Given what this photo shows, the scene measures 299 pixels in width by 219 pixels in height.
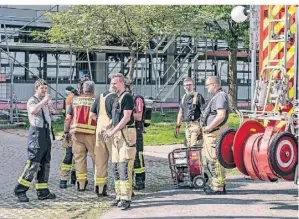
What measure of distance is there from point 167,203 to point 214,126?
47.1 inches

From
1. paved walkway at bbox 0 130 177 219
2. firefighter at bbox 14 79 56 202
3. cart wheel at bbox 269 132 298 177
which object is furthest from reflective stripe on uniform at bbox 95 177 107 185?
cart wheel at bbox 269 132 298 177

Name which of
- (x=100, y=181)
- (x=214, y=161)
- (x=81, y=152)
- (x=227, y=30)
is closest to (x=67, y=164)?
(x=81, y=152)

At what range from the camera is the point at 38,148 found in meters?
8.08

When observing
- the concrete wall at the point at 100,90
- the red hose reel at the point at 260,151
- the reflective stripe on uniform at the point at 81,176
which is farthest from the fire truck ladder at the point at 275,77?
the concrete wall at the point at 100,90

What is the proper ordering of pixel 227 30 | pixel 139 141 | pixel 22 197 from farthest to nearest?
pixel 227 30 → pixel 139 141 → pixel 22 197

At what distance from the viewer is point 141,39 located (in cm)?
1903

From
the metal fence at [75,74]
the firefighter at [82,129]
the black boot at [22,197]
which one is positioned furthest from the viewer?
the metal fence at [75,74]

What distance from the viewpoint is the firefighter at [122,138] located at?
7555 millimetres

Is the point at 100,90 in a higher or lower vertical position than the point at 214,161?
higher

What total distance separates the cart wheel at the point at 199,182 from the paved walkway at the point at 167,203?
13 centimetres

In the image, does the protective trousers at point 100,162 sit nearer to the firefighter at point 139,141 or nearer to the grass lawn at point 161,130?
the firefighter at point 139,141

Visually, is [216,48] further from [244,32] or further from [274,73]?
[274,73]

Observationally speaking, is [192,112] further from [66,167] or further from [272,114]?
[272,114]

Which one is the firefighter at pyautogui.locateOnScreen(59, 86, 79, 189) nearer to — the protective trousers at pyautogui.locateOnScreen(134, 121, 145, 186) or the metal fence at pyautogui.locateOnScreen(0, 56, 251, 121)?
the protective trousers at pyautogui.locateOnScreen(134, 121, 145, 186)
